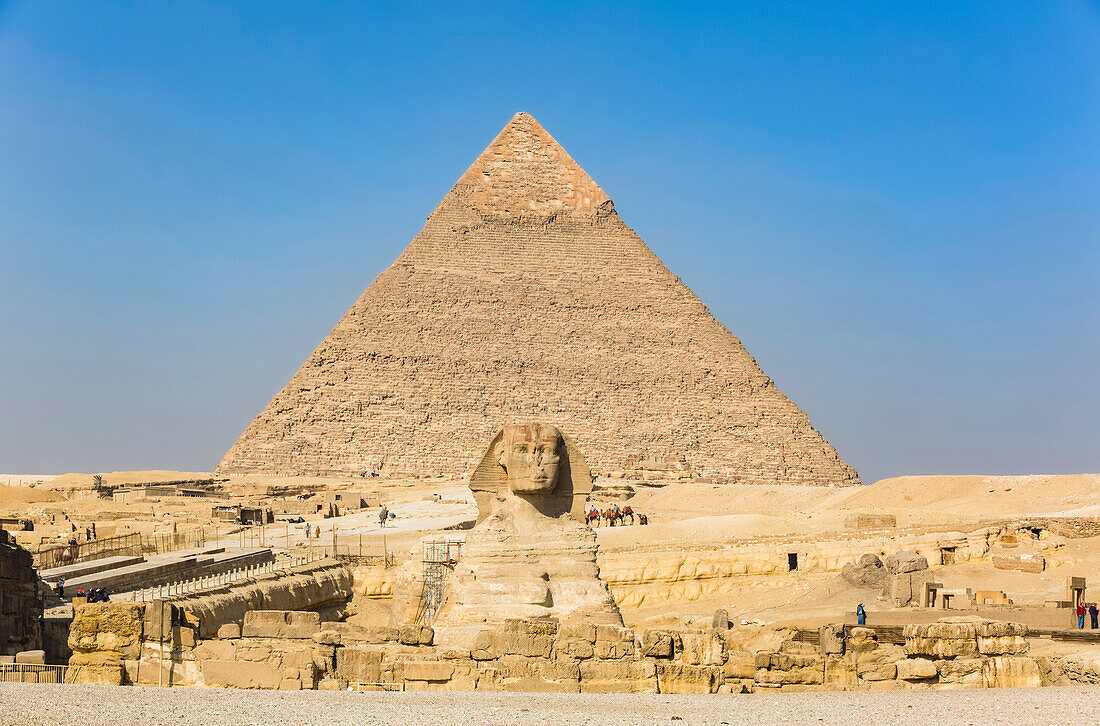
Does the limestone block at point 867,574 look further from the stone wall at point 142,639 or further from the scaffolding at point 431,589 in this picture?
the stone wall at point 142,639

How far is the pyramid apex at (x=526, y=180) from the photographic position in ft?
412

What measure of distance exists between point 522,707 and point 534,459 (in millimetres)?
3668

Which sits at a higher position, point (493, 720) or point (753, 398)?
point (753, 398)

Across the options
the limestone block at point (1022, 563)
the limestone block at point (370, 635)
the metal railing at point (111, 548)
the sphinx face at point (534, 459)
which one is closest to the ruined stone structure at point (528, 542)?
the sphinx face at point (534, 459)

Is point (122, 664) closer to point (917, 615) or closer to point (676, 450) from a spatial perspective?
point (917, 615)

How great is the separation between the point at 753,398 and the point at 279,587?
11401cm

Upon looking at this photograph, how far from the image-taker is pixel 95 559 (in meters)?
14.7

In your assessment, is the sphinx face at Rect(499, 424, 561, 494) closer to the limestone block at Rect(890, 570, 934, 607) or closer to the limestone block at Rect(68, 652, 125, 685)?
the limestone block at Rect(890, 570, 934, 607)

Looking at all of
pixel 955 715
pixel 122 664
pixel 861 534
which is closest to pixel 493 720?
pixel 955 715

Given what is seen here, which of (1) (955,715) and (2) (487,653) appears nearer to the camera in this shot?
(1) (955,715)

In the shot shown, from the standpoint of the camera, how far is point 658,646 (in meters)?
5.09

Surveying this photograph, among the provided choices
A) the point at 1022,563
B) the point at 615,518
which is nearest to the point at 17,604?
the point at 1022,563

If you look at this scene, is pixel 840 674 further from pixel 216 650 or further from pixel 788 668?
pixel 216 650

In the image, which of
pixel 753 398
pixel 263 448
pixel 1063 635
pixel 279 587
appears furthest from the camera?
pixel 753 398
